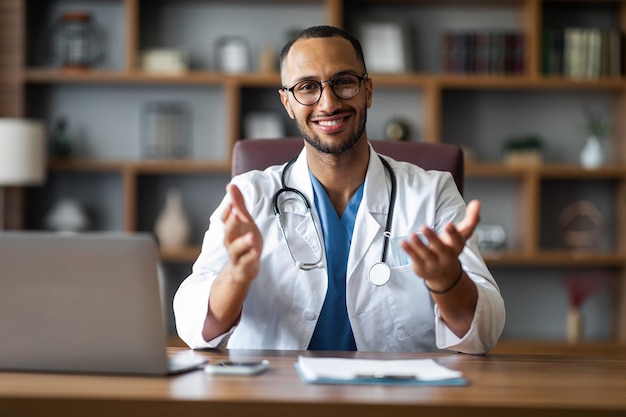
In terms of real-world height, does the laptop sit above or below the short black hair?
below

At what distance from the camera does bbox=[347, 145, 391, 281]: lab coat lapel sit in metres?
2.02

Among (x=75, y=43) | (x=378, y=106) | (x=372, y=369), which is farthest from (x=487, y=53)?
(x=372, y=369)

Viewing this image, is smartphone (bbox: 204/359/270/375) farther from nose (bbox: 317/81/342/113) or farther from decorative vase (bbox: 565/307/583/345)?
decorative vase (bbox: 565/307/583/345)

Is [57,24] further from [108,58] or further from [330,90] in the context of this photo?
[330,90]

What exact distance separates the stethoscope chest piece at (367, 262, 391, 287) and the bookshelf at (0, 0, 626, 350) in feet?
7.98

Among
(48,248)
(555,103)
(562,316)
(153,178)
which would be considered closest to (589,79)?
(555,103)

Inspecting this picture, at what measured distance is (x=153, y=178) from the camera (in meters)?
4.45

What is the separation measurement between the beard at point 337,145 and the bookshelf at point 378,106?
2.20 meters

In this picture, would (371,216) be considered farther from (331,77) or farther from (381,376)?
(381,376)

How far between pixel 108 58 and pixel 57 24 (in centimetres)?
28

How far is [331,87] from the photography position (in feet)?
6.86

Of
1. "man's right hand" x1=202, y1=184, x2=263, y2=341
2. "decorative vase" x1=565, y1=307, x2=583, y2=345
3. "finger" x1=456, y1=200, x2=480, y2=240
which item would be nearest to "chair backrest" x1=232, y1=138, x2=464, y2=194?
"man's right hand" x1=202, y1=184, x2=263, y2=341

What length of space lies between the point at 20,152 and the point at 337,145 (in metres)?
2.22

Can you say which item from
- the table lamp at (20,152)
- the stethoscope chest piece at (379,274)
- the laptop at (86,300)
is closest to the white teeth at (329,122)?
the stethoscope chest piece at (379,274)
